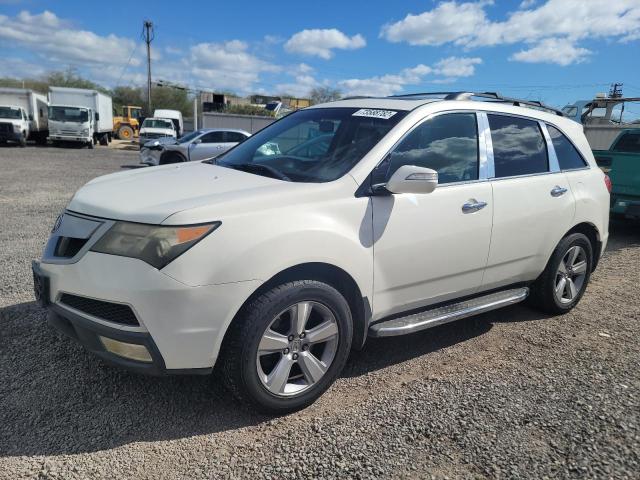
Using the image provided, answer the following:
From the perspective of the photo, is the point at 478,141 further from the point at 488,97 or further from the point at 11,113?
the point at 11,113

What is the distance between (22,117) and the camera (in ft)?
87.7

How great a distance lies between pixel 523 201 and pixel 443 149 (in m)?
0.85

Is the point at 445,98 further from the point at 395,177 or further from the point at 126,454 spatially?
the point at 126,454

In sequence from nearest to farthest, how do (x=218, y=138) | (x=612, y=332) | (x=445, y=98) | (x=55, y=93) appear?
(x=445, y=98), (x=612, y=332), (x=218, y=138), (x=55, y=93)

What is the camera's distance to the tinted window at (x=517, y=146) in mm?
3889

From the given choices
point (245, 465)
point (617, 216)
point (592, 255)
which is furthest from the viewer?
point (617, 216)

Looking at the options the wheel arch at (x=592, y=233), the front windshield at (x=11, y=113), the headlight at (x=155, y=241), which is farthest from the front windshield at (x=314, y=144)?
the front windshield at (x=11, y=113)

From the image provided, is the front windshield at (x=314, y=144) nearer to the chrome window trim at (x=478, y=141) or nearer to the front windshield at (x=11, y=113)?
the chrome window trim at (x=478, y=141)

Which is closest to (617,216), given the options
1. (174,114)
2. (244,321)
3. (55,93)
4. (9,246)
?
(244,321)

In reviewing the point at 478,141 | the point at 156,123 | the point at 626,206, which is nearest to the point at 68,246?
the point at 478,141

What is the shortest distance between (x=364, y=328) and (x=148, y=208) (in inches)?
58.1

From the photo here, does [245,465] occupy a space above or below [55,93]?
below

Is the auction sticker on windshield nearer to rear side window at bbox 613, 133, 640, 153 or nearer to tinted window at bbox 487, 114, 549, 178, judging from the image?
tinted window at bbox 487, 114, 549, 178

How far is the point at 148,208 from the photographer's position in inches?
104
